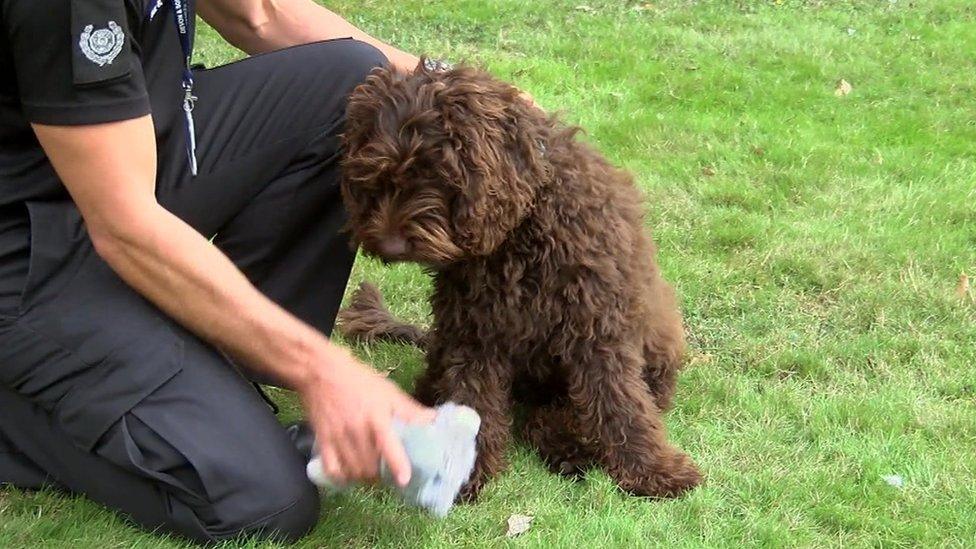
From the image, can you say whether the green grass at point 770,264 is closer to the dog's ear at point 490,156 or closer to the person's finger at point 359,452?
the person's finger at point 359,452

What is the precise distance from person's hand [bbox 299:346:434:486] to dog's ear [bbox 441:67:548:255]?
0.50 metres

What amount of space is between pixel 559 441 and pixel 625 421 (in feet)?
0.86

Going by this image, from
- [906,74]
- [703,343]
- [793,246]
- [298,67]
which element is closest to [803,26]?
[906,74]

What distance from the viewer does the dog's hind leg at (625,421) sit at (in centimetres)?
286

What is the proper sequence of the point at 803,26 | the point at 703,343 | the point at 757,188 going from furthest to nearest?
the point at 803,26
the point at 757,188
the point at 703,343

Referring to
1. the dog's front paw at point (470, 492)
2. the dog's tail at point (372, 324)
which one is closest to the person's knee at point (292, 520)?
the dog's front paw at point (470, 492)

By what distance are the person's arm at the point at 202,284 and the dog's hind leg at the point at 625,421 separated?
75 centimetres

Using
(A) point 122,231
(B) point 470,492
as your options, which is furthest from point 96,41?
(B) point 470,492

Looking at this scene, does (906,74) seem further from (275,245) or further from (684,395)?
(275,245)

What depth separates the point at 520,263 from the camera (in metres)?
2.73

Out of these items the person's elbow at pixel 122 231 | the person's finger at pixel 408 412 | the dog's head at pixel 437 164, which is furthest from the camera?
the dog's head at pixel 437 164

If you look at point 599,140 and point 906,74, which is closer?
point 599,140

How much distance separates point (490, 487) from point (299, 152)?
1.15 metres

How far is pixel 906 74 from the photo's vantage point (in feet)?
22.2
